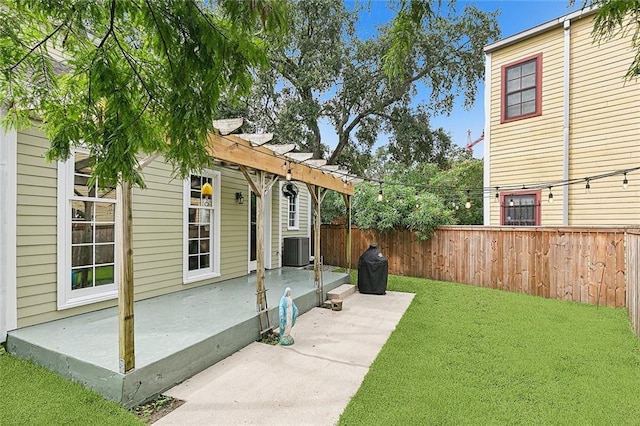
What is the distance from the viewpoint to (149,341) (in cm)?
334

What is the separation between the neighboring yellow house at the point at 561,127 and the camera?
271 inches

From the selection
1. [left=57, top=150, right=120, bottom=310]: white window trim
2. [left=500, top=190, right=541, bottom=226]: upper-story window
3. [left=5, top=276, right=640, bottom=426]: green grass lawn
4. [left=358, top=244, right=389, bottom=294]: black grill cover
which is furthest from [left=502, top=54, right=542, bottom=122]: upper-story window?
[left=57, top=150, right=120, bottom=310]: white window trim

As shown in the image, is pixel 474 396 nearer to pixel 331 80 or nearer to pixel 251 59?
pixel 251 59

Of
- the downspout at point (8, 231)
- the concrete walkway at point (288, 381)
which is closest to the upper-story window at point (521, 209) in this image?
the concrete walkway at point (288, 381)

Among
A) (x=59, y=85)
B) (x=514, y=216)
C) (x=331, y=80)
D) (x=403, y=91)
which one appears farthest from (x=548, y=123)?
(x=59, y=85)

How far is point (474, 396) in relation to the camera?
2963mm

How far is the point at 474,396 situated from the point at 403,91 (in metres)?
13.0

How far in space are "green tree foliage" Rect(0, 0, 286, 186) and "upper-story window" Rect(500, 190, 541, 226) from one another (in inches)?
327

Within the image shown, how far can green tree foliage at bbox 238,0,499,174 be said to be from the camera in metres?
13.0

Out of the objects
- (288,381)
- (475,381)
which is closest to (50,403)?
(288,381)

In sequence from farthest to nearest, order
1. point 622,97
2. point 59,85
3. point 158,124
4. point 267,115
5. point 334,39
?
point 267,115
point 334,39
point 622,97
point 59,85
point 158,124

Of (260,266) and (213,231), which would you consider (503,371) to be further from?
(213,231)

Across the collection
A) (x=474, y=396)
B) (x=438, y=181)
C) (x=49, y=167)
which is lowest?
(x=474, y=396)

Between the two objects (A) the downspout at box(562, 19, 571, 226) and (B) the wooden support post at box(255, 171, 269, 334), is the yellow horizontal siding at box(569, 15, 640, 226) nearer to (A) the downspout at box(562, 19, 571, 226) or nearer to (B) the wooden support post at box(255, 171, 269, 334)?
(A) the downspout at box(562, 19, 571, 226)
